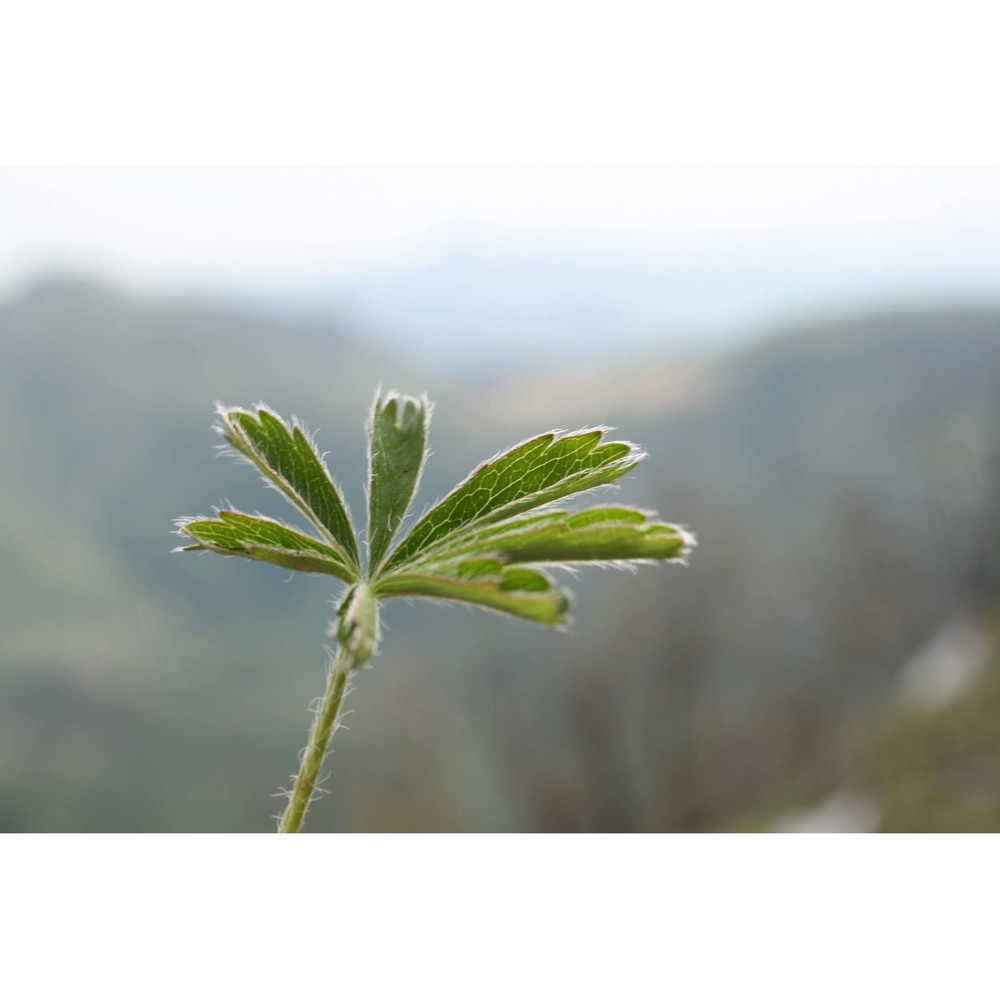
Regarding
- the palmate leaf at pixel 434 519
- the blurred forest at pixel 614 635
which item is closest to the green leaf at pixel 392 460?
the palmate leaf at pixel 434 519

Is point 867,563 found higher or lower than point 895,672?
higher

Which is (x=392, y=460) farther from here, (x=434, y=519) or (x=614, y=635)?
(x=614, y=635)

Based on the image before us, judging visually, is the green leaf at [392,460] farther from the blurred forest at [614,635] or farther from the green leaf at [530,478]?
the blurred forest at [614,635]

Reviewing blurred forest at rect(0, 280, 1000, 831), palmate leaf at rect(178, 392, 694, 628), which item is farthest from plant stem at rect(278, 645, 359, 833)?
blurred forest at rect(0, 280, 1000, 831)

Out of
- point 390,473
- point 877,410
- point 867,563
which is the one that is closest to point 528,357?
point 877,410

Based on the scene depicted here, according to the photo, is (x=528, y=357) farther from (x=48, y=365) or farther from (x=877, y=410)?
(x=48, y=365)

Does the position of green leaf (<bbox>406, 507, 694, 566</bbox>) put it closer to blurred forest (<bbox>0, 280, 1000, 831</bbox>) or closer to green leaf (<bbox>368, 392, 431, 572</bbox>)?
green leaf (<bbox>368, 392, 431, 572</bbox>)
